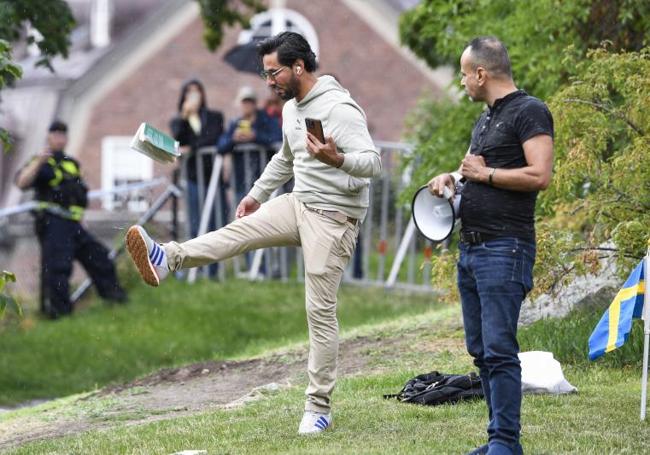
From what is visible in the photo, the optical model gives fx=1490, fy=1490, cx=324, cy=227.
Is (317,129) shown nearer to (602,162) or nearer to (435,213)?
(435,213)

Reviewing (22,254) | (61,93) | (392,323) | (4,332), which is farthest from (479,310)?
(61,93)

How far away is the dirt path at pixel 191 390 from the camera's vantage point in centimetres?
1017

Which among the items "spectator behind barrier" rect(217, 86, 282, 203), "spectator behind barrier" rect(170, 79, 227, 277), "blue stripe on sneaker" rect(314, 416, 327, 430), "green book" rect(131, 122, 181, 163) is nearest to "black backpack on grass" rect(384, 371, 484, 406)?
"blue stripe on sneaker" rect(314, 416, 327, 430)

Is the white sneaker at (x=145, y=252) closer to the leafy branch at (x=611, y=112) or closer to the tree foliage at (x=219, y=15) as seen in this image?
the leafy branch at (x=611, y=112)

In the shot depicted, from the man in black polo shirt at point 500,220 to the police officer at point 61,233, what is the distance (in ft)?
36.6

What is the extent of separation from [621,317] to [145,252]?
2962 mm

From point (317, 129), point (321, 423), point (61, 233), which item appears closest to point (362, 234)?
point (61, 233)

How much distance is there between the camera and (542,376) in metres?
9.42

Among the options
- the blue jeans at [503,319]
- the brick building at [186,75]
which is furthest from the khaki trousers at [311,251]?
the brick building at [186,75]

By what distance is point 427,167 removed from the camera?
14.5 meters

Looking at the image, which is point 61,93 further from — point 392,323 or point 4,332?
point 392,323

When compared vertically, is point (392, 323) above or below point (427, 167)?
below

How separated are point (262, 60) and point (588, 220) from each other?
156 inches

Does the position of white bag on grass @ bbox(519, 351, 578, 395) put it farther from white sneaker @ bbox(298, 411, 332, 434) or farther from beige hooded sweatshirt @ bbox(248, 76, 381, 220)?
beige hooded sweatshirt @ bbox(248, 76, 381, 220)
